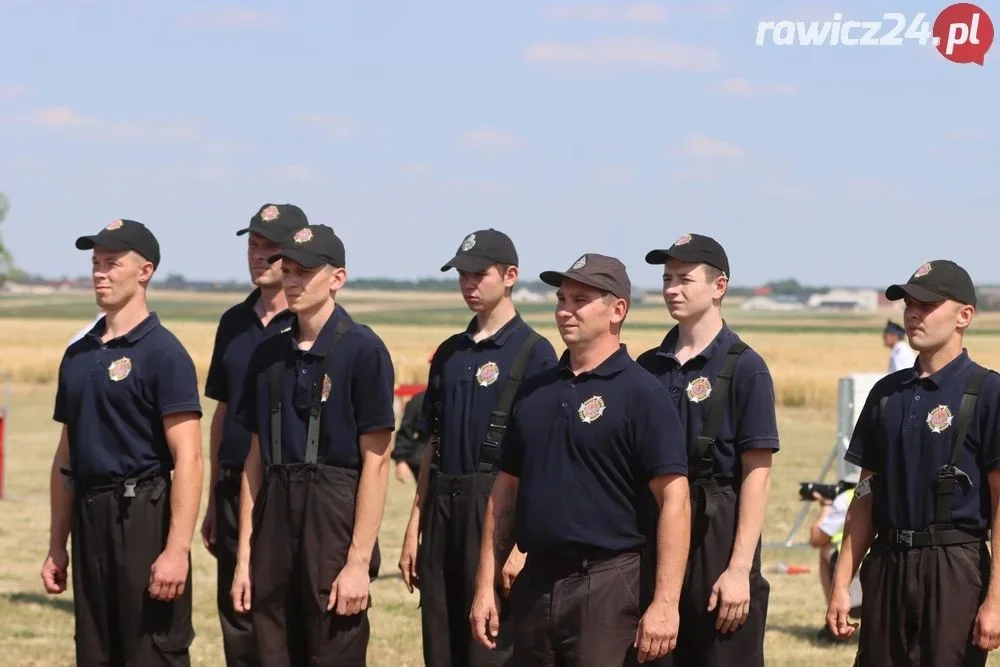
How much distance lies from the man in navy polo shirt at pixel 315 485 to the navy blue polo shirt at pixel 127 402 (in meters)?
0.40

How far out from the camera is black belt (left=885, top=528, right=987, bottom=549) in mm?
6164

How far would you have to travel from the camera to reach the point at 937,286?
6.30 metres

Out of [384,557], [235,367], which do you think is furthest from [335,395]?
[384,557]

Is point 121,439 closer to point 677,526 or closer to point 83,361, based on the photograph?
point 83,361

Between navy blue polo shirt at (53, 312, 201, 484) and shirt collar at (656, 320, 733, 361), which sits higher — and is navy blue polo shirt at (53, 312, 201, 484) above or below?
below

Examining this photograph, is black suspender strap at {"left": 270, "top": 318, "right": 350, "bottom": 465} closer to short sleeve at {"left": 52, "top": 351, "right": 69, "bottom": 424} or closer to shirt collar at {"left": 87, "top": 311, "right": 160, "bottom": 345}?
shirt collar at {"left": 87, "top": 311, "right": 160, "bottom": 345}

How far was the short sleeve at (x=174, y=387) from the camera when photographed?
6754 mm

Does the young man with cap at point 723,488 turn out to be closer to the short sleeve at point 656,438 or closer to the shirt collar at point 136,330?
the short sleeve at point 656,438

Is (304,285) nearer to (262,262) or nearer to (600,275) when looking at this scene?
(262,262)

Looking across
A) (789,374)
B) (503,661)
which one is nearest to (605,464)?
(503,661)

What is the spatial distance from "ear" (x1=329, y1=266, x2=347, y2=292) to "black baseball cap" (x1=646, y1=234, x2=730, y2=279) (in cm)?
136

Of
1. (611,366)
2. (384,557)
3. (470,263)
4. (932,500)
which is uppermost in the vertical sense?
(470,263)

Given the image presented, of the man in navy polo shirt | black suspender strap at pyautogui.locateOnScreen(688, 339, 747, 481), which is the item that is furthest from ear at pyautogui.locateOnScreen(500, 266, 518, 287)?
black suspender strap at pyautogui.locateOnScreen(688, 339, 747, 481)

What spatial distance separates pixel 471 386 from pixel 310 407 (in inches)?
40.1
